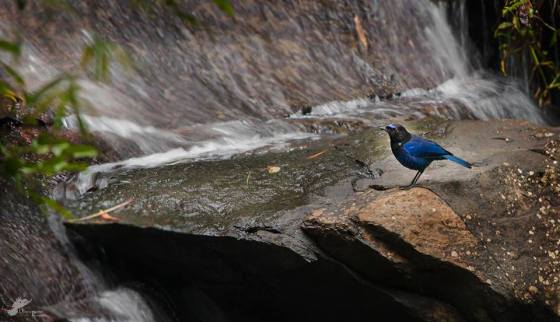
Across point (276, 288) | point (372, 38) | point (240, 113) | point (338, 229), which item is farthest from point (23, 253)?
point (372, 38)

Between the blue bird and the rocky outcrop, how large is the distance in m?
0.11

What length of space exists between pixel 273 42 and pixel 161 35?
1.13 metres

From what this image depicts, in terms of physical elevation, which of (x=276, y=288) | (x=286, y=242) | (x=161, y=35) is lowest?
(x=276, y=288)

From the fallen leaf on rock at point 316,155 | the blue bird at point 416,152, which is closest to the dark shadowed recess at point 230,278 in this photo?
the blue bird at point 416,152

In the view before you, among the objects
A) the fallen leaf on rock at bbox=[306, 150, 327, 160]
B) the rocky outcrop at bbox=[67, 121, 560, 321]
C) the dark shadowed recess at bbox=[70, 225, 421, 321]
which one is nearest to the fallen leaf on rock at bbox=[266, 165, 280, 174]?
the rocky outcrop at bbox=[67, 121, 560, 321]

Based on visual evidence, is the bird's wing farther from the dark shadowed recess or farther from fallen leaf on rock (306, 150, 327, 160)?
fallen leaf on rock (306, 150, 327, 160)

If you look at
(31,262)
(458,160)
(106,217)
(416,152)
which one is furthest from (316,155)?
(31,262)

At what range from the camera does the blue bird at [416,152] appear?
A: 12.7ft

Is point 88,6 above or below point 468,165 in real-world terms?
above

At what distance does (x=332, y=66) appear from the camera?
7.30 m

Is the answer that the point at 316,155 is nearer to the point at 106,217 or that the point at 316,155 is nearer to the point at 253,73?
the point at 106,217

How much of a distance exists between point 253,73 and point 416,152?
9.95 ft

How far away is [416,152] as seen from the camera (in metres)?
3.86

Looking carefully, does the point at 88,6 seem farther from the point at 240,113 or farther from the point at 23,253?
the point at 23,253
